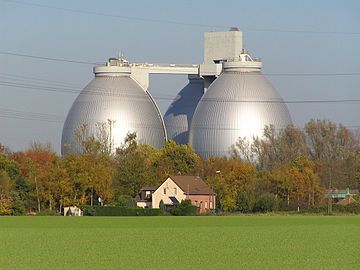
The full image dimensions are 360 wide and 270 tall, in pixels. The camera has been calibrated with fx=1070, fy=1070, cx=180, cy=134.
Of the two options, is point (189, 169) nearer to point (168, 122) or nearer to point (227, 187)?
point (227, 187)

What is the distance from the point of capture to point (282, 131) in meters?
133

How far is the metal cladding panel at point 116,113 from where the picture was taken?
138 metres

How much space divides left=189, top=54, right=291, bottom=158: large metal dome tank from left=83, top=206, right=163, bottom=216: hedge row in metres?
47.5

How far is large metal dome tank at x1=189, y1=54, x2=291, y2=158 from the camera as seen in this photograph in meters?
136

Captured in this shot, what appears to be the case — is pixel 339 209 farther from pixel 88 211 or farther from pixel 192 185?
pixel 88 211

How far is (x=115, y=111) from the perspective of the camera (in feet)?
457

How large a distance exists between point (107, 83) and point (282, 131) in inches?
1065

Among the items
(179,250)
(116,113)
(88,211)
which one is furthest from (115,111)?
(179,250)

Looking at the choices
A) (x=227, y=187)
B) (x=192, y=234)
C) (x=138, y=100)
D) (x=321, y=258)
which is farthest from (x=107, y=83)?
(x=321, y=258)

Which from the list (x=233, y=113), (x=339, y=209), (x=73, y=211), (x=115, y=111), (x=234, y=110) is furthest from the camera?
(x=115, y=111)

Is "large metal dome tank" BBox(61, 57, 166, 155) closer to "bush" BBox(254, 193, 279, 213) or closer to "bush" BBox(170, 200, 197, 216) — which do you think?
"bush" BBox(254, 193, 279, 213)

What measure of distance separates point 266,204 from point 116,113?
48.5 meters

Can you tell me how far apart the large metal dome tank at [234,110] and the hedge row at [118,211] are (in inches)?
1872

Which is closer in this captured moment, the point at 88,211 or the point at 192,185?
the point at 88,211
